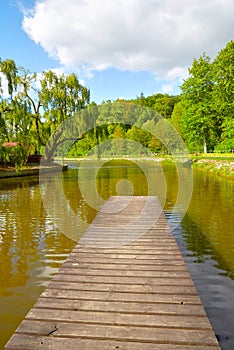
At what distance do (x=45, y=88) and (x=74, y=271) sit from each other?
32.4 m

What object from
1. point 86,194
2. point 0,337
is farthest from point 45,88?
point 0,337

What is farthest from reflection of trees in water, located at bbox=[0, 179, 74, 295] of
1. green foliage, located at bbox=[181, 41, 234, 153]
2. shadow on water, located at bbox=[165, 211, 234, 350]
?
green foliage, located at bbox=[181, 41, 234, 153]

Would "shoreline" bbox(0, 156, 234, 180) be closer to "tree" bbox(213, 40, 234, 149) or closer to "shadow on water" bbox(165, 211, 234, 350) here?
"tree" bbox(213, 40, 234, 149)

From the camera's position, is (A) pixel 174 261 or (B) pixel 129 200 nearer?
(A) pixel 174 261

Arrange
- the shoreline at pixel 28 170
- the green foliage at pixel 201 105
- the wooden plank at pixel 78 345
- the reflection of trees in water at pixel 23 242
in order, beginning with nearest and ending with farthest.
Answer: the wooden plank at pixel 78 345
the reflection of trees in water at pixel 23 242
the shoreline at pixel 28 170
the green foliage at pixel 201 105

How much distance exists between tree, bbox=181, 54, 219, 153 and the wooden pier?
39794 millimetres

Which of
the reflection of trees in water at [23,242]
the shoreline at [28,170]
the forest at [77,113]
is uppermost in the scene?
the forest at [77,113]

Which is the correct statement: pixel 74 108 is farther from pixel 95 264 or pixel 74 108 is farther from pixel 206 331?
pixel 206 331

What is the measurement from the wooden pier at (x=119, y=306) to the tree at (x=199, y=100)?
3979cm

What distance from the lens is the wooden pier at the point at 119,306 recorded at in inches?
105

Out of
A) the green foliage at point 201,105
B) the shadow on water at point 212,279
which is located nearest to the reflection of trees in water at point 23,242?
the shadow on water at point 212,279

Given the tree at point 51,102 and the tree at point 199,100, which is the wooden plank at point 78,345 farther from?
the tree at point 199,100

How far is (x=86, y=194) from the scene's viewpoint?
16.3 meters

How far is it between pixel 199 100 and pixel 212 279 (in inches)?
1696
